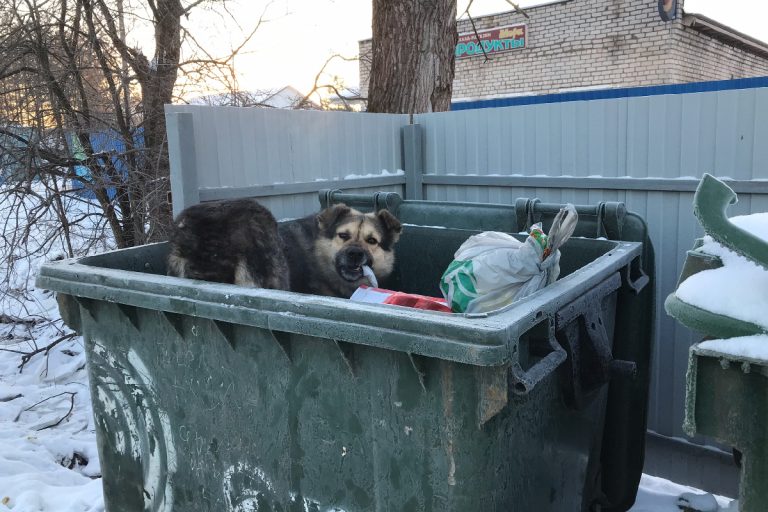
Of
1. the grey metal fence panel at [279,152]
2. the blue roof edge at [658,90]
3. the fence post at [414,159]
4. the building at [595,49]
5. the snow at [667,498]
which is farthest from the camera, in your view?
the building at [595,49]

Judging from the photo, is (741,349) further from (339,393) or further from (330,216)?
(330,216)

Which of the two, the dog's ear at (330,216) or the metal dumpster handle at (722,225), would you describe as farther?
the dog's ear at (330,216)

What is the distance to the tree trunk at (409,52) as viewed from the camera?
23.2ft

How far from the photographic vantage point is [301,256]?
11.7ft

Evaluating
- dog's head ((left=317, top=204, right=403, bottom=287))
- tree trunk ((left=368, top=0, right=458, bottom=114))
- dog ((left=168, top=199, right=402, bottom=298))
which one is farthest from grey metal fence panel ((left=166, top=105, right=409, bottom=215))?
tree trunk ((left=368, top=0, right=458, bottom=114))

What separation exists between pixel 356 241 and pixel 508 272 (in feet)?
4.51

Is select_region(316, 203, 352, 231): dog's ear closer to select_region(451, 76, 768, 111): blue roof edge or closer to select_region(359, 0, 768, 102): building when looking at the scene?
select_region(451, 76, 768, 111): blue roof edge

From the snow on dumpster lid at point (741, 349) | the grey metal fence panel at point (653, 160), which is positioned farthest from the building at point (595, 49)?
the snow on dumpster lid at point (741, 349)

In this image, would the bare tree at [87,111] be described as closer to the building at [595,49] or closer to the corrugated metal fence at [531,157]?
the corrugated metal fence at [531,157]

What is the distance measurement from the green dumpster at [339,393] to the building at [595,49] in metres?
15.2

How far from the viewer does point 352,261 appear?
3.53 metres

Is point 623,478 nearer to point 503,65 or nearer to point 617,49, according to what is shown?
point 617,49

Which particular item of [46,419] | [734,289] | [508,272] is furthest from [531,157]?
[46,419]

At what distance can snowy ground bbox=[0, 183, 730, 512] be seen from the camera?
141 inches
